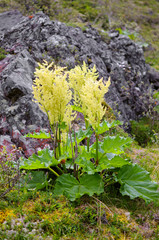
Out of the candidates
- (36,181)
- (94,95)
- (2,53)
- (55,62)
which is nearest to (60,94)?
(94,95)

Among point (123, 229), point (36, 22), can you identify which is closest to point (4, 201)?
point (123, 229)

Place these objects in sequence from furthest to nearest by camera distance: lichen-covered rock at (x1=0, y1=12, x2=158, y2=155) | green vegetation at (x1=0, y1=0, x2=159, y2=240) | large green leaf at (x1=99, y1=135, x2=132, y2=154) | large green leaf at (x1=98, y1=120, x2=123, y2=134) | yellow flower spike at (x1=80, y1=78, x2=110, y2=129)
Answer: lichen-covered rock at (x1=0, y1=12, x2=158, y2=155) → large green leaf at (x1=98, y1=120, x2=123, y2=134) → large green leaf at (x1=99, y1=135, x2=132, y2=154) → yellow flower spike at (x1=80, y1=78, x2=110, y2=129) → green vegetation at (x1=0, y1=0, x2=159, y2=240)

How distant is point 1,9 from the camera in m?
14.1

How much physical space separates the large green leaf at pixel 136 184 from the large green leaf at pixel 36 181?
1366 millimetres

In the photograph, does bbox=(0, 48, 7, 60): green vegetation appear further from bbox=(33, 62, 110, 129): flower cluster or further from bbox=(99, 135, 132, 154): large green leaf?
bbox=(99, 135, 132, 154): large green leaf

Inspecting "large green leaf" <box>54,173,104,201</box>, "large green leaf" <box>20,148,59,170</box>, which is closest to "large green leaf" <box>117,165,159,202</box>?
"large green leaf" <box>54,173,104,201</box>

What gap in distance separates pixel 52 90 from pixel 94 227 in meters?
2.21

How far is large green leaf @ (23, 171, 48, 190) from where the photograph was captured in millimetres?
3637

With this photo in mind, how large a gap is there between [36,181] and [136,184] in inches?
71.4

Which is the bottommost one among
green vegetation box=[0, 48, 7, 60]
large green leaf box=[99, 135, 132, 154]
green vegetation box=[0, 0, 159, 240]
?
green vegetation box=[0, 0, 159, 240]

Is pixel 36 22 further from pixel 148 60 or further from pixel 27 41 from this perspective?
pixel 148 60

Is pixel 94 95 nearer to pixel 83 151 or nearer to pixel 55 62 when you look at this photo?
pixel 83 151

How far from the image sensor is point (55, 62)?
827cm

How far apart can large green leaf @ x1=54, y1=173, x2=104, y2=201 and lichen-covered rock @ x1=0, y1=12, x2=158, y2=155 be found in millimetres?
1882
